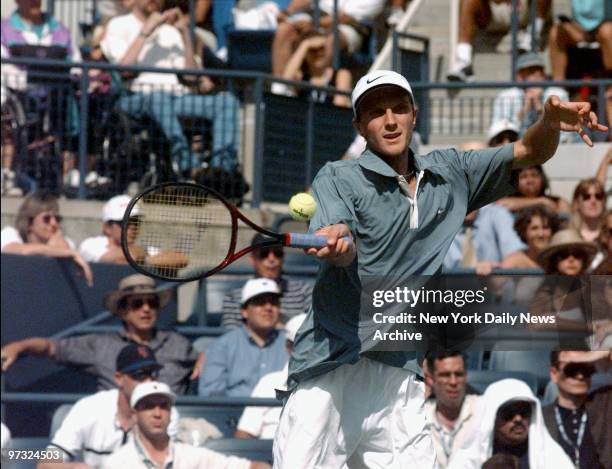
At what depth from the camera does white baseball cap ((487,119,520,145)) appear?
10516 millimetres

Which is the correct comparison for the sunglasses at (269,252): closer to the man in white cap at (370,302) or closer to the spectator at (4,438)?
the spectator at (4,438)

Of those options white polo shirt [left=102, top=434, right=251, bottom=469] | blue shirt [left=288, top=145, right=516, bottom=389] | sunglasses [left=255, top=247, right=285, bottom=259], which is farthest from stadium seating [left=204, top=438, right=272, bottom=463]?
blue shirt [left=288, top=145, right=516, bottom=389]

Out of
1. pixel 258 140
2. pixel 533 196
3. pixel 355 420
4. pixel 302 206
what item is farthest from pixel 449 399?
pixel 258 140

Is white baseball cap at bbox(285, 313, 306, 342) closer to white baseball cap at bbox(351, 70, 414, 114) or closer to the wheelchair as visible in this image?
the wheelchair

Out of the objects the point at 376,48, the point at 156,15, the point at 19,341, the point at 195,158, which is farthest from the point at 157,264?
the point at 376,48

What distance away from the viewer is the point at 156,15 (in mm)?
11836

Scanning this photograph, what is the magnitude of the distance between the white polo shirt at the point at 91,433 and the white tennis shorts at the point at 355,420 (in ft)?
8.19

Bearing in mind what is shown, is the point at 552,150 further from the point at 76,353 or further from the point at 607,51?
the point at 607,51

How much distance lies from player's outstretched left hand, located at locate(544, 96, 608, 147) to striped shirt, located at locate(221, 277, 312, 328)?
14.0ft

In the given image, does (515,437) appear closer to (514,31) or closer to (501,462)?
(501,462)

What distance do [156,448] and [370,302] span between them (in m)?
2.60

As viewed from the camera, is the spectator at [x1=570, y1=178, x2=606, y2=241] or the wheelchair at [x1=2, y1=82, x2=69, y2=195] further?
the wheelchair at [x1=2, y1=82, x2=69, y2=195]

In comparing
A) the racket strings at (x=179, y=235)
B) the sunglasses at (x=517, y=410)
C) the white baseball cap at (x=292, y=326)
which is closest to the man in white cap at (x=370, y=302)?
the racket strings at (x=179, y=235)

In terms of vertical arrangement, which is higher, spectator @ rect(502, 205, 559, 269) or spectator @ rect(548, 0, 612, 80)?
spectator @ rect(548, 0, 612, 80)
